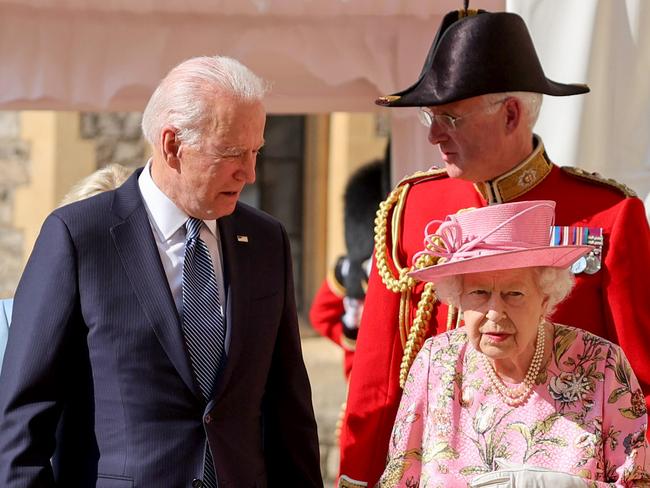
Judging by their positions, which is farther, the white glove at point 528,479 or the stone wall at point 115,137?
the stone wall at point 115,137

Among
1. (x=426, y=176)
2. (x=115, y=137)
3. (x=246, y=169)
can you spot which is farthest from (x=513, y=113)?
(x=115, y=137)

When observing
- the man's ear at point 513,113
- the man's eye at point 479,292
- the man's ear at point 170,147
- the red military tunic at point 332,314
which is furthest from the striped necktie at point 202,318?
the red military tunic at point 332,314

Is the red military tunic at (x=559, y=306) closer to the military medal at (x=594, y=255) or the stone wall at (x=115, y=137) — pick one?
the military medal at (x=594, y=255)

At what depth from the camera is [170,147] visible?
370 cm

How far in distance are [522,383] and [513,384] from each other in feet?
0.08

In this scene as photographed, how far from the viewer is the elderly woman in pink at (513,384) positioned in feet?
11.5

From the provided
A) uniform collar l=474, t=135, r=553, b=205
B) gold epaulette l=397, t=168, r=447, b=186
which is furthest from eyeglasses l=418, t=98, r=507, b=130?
gold epaulette l=397, t=168, r=447, b=186

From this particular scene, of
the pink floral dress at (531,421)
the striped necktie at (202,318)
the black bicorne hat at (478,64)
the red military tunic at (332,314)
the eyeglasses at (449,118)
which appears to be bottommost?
the red military tunic at (332,314)

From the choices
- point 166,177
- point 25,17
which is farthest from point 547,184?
point 25,17

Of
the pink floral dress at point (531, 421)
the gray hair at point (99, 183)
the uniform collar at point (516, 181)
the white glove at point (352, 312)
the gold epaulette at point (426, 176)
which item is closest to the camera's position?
the pink floral dress at point (531, 421)

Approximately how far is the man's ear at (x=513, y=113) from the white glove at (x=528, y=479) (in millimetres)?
989

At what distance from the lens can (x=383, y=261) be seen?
163 inches

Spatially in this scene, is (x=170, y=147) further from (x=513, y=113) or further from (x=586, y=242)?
(x=586, y=242)

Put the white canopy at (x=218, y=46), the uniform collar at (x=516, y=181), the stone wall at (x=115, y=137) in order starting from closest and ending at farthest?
1. the uniform collar at (x=516, y=181)
2. the white canopy at (x=218, y=46)
3. the stone wall at (x=115, y=137)
